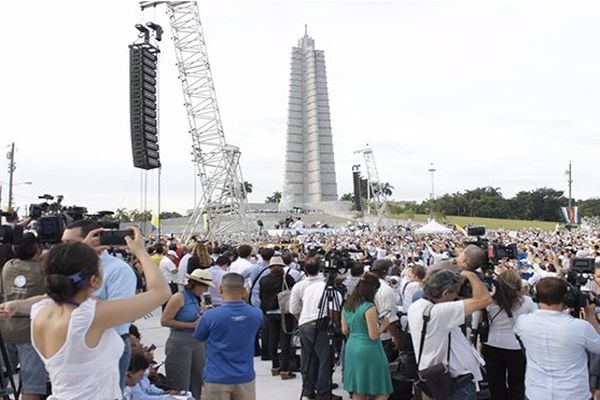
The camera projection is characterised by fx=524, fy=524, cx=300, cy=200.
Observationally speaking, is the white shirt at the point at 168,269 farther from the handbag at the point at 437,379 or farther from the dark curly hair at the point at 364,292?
the handbag at the point at 437,379

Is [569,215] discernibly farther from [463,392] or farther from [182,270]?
[463,392]

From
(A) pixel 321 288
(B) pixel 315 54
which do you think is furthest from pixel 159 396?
(B) pixel 315 54

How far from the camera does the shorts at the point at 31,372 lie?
4605 mm

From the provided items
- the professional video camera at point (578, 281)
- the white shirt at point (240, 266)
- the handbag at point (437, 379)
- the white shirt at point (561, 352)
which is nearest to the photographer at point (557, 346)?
the white shirt at point (561, 352)

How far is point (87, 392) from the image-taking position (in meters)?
2.47

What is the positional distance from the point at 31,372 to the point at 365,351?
3.00 meters

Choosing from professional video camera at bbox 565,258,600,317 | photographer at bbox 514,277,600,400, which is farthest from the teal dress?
professional video camera at bbox 565,258,600,317

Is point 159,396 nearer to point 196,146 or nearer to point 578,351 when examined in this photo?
point 578,351

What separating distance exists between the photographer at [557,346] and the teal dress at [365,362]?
1438 mm

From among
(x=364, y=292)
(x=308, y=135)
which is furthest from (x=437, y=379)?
(x=308, y=135)

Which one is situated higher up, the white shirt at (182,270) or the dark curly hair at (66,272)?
the dark curly hair at (66,272)

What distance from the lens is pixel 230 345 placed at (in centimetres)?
436

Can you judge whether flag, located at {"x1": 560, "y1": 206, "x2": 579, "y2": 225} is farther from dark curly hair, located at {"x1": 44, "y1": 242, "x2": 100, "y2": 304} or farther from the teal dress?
dark curly hair, located at {"x1": 44, "y1": 242, "x2": 100, "y2": 304}

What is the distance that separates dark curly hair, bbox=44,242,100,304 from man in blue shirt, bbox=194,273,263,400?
2063 millimetres
